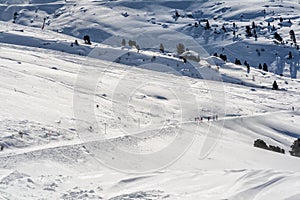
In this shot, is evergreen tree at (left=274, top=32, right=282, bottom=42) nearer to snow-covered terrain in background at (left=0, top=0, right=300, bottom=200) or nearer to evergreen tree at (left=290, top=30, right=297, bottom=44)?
evergreen tree at (left=290, top=30, right=297, bottom=44)

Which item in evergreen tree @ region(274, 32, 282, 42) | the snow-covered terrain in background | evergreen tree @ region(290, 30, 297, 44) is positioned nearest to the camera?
the snow-covered terrain in background

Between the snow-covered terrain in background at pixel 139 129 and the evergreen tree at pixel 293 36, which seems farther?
the evergreen tree at pixel 293 36

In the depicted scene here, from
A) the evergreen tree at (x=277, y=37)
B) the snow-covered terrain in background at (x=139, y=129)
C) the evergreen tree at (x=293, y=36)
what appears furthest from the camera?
the evergreen tree at (x=277, y=37)

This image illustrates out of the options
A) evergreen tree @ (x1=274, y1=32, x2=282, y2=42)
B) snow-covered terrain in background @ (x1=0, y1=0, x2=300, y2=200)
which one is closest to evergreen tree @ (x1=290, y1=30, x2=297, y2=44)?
evergreen tree @ (x1=274, y1=32, x2=282, y2=42)

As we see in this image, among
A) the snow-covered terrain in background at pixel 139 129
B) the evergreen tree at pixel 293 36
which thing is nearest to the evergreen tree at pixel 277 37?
the evergreen tree at pixel 293 36

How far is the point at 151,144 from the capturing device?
18.1 m

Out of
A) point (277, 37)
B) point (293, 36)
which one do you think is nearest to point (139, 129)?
point (277, 37)

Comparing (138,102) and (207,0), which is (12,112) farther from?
(207,0)

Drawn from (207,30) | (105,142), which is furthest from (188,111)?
(207,30)

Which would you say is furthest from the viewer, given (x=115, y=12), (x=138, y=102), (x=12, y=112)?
(x=115, y=12)

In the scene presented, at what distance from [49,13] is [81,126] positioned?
119503mm

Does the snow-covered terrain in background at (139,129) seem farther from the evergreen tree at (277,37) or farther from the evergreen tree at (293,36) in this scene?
the evergreen tree at (293,36)

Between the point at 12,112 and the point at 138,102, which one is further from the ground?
the point at 12,112

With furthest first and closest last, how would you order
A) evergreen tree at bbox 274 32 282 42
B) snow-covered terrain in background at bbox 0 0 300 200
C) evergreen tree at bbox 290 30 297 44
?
1. evergreen tree at bbox 274 32 282 42
2. evergreen tree at bbox 290 30 297 44
3. snow-covered terrain in background at bbox 0 0 300 200
